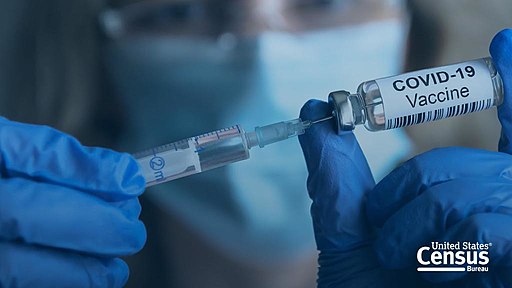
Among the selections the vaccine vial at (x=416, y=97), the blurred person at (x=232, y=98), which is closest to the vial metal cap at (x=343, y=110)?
the vaccine vial at (x=416, y=97)

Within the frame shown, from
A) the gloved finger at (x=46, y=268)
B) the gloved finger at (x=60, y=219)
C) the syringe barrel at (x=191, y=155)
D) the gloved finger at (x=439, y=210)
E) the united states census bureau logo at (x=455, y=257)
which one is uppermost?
the syringe barrel at (x=191, y=155)

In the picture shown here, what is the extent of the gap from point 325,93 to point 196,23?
0.79 ft

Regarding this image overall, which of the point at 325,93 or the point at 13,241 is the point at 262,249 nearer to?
the point at 325,93

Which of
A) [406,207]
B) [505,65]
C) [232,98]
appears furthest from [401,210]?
[232,98]

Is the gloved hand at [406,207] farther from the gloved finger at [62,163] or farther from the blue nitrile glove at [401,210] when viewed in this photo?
the gloved finger at [62,163]

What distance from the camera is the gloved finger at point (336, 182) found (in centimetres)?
86

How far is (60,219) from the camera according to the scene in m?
0.72

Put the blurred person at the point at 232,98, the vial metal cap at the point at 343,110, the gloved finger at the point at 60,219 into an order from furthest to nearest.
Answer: the blurred person at the point at 232,98 < the vial metal cap at the point at 343,110 < the gloved finger at the point at 60,219

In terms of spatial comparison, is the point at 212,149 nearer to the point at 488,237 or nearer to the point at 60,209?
the point at 60,209

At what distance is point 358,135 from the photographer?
3.60ft

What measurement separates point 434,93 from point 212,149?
29 centimetres

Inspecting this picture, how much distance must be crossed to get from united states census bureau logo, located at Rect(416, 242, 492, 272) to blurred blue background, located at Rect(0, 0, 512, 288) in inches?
10.5

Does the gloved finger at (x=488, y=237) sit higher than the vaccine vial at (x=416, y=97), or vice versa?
the vaccine vial at (x=416, y=97)

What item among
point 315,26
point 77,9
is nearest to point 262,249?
point 315,26
